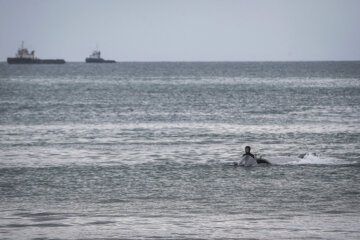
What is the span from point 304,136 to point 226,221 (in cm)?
2339

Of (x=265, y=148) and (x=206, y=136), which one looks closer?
(x=265, y=148)

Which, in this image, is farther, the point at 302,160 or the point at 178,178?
the point at 302,160

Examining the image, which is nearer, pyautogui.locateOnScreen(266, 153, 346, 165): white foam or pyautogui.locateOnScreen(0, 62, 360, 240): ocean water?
pyautogui.locateOnScreen(0, 62, 360, 240): ocean water

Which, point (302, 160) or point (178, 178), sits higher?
point (302, 160)

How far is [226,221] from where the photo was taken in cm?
1973

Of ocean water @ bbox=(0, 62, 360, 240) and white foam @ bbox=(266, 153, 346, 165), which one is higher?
white foam @ bbox=(266, 153, 346, 165)

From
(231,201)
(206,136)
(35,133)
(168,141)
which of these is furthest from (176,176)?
(35,133)

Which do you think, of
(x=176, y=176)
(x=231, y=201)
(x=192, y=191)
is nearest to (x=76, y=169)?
(x=176, y=176)

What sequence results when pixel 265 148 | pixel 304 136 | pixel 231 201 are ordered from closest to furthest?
pixel 231 201, pixel 265 148, pixel 304 136

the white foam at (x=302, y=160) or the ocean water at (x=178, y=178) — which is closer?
the ocean water at (x=178, y=178)

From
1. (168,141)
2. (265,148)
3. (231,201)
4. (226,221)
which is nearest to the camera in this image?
(226,221)

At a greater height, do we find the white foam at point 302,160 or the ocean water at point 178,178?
the white foam at point 302,160

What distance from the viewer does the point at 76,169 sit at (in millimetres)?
29781

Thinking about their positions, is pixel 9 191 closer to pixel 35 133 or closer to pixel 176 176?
pixel 176 176
